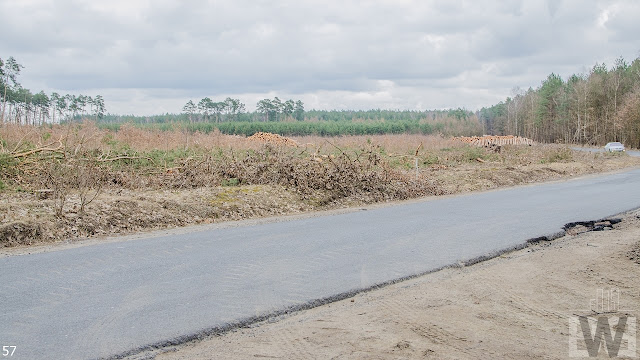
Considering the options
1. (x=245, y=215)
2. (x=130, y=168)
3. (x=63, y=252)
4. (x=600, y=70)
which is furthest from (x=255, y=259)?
(x=600, y=70)

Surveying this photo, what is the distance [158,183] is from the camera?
15789 mm

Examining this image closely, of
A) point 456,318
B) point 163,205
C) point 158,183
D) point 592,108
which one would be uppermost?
point 592,108

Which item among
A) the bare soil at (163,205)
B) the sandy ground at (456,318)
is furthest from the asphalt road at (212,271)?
the bare soil at (163,205)

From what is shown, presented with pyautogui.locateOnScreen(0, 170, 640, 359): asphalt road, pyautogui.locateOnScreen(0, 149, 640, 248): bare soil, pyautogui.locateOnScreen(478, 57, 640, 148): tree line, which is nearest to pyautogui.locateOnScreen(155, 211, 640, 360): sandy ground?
pyautogui.locateOnScreen(0, 170, 640, 359): asphalt road

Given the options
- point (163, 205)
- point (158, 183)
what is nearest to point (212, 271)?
point (163, 205)

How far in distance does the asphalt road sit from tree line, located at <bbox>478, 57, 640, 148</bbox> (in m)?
51.6

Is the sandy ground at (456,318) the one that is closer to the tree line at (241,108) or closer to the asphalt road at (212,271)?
the asphalt road at (212,271)

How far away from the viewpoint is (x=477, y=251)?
9.07m

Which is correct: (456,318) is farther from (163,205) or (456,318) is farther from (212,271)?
(163,205)

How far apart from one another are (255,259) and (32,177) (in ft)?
31.3

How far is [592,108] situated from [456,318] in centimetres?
7391

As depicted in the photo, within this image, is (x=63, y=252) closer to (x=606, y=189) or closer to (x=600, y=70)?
(x=606, y=189)

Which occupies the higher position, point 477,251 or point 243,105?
point 243,105

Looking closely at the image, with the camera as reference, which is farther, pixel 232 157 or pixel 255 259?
pixel 232 157
